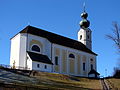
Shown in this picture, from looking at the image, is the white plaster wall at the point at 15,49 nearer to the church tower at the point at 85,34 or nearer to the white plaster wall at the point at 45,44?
the white plaster wall at the point at 45,44

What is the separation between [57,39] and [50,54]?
5.57 meters

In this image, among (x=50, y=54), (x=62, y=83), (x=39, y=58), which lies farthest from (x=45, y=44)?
(x=62, y=83)

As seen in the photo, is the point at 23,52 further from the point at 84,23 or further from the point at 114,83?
the point at 84,23

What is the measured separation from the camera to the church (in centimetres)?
4659

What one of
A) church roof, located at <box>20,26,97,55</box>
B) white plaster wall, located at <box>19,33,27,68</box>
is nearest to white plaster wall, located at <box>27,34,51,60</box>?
church roof, located at <box>20,26,97,55</box>

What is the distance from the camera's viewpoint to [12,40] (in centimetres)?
5034

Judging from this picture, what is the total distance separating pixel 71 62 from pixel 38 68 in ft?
37.7

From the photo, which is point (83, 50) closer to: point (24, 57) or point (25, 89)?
point (24, 57)

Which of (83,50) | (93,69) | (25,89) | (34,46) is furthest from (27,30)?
(25,89)

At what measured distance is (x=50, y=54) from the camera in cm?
5038

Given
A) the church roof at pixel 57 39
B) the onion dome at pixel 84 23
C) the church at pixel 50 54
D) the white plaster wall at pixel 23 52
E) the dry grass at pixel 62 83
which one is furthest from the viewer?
the onion dome at pixel 84 23

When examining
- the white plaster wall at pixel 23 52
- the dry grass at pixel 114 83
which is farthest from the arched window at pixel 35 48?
the dry grass at pixel 114 83

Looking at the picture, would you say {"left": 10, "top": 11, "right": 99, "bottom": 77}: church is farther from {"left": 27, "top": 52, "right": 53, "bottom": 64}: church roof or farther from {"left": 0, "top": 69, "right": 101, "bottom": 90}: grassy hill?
{"left": 0, "top": 69, "right": 101, "bottom": 90}: grassy hill

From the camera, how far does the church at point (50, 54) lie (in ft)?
153
